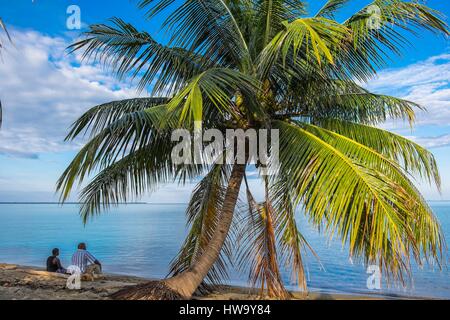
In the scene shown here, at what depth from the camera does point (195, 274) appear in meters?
7.14

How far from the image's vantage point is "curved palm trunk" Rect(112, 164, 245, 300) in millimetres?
6734

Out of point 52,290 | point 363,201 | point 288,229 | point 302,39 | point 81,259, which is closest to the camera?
point 363,201

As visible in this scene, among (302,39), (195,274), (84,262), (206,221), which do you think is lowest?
(84,262)

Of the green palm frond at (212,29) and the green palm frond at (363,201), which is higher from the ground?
the green palm frond at (212,29)

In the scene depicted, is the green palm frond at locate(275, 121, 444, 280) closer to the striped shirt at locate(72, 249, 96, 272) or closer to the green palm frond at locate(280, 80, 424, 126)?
the green palm frond at locate(280, 80, 424, 126)

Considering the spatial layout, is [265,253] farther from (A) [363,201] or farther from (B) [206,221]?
(A) [363,201]

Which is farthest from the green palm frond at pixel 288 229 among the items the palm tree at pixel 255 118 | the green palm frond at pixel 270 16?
the green palm frond at pixel 270 16

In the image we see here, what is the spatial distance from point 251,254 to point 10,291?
16.2ft

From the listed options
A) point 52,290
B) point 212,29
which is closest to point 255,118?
point 212,29

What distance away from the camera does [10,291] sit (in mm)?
8109

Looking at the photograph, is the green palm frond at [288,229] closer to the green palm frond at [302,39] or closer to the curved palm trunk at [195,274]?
the curved palm trunk at [195,274]

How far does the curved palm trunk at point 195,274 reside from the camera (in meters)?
6.73

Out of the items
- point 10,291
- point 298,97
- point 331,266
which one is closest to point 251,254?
point 298,97
